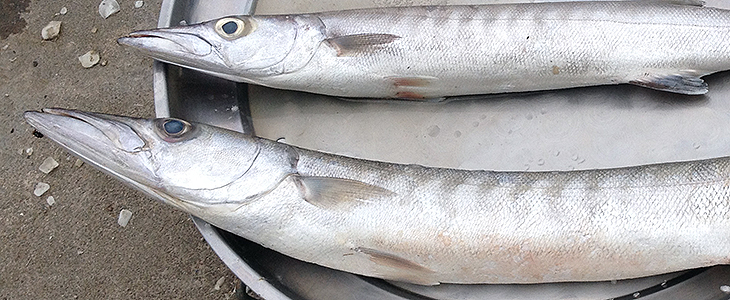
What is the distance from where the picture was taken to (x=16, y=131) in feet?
11.8

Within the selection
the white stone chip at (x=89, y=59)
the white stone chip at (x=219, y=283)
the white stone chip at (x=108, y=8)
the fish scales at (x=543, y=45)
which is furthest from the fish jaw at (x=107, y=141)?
A: the white stone chip at (x=108, y=8)

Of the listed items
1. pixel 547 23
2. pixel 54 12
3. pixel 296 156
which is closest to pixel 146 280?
pixel 296 156

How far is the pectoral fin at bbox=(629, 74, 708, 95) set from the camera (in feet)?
8.44

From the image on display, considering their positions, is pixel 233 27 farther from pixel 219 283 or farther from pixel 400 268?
pixel 219 283

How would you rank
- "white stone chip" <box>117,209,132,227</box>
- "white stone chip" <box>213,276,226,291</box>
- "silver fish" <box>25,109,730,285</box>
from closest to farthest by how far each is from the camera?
"silver fish" <box>25,109,730,285</box> → "white stone chip" <box>213,276,226,291</box> → "white stone chip" <box>117,209,132,227</box>

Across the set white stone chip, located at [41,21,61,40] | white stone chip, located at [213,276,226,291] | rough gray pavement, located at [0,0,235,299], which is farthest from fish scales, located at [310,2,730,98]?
white stone chip, located at [41,21,61,40]

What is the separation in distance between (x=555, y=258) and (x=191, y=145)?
141cm

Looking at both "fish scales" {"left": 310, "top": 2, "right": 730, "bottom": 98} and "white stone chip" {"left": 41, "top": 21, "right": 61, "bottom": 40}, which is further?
"white stone chip" {"left": 41, "top": 21, "right": 61, "bottom": 40}

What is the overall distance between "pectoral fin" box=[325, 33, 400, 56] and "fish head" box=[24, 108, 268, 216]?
60 cm

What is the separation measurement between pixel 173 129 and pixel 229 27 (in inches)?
22.9

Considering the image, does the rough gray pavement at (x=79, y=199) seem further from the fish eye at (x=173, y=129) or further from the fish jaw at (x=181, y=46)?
the fish eye at (x=173, y=129)

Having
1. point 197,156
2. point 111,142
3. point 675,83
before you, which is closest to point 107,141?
point 111,142

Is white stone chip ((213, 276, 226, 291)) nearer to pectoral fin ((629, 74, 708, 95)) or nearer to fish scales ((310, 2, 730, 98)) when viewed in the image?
fish scales ((310, 2, 730, 98))

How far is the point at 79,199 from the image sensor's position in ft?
11.3
